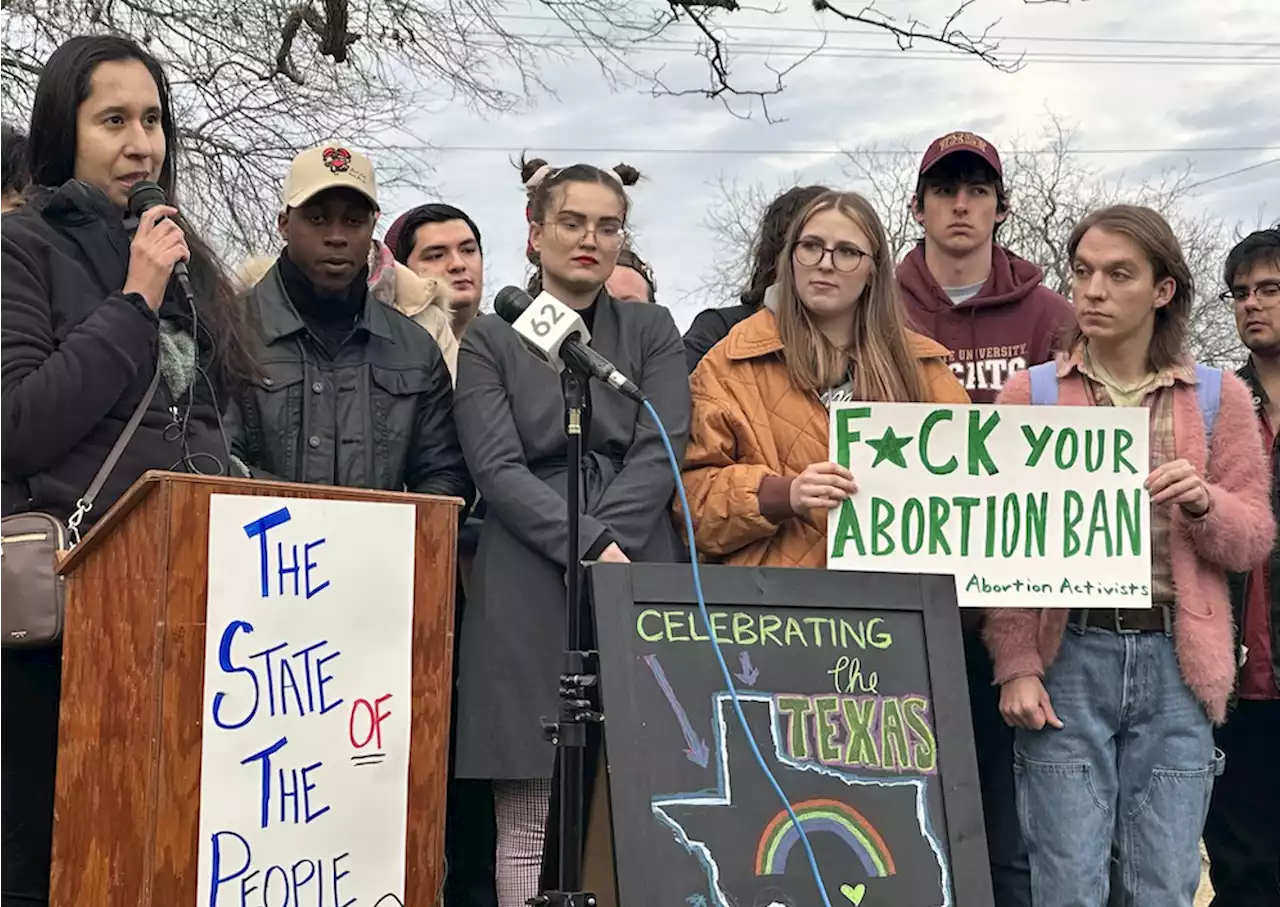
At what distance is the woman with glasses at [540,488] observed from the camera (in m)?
3.18

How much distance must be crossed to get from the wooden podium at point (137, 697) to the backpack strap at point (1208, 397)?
2177 mm

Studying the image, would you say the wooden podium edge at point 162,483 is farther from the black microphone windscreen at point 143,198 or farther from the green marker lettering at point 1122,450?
the green marker lettering at point 1122,450

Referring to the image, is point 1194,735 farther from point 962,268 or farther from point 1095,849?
point 962,268

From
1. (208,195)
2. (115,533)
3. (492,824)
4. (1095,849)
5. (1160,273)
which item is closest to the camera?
(115,533)

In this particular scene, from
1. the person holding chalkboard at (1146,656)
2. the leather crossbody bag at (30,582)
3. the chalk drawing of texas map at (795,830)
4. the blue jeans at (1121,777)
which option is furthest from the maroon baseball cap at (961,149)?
the leather crossbody bag at (30,582)

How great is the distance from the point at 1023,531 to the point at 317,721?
1.74 m

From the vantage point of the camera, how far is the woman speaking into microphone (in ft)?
8.79

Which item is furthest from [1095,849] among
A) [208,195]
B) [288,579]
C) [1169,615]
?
[208,195]

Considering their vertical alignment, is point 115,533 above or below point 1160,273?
below

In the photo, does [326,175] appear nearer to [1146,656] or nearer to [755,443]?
[755,443]

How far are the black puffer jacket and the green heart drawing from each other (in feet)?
5.39

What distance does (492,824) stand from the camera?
391cm

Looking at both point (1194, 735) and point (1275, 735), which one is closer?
point (1194, 735)

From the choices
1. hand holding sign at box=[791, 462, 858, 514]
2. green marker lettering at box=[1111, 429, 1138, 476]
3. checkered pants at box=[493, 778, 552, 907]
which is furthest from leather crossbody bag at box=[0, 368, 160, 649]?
green marker lettering at box=[1111, 429, 1138, 476]
